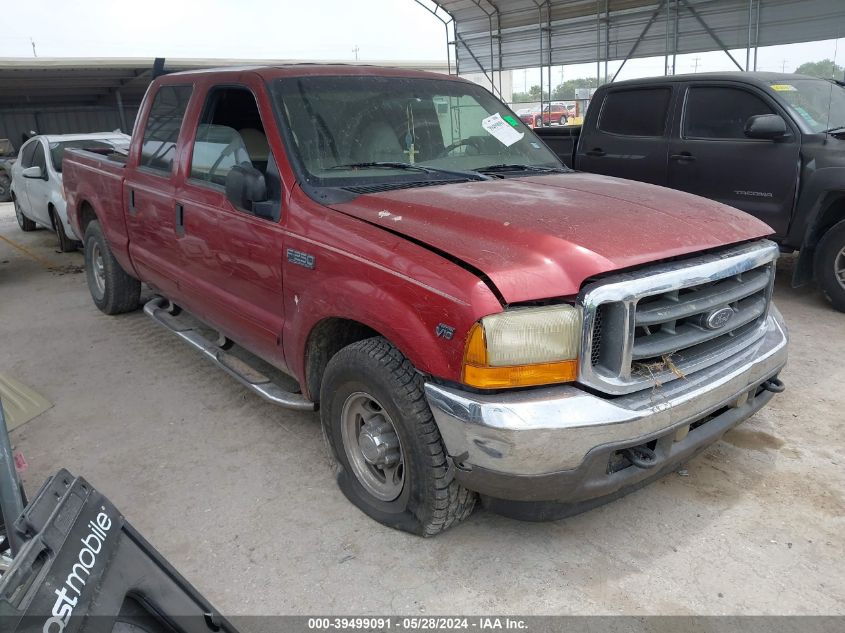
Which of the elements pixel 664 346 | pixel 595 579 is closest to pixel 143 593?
pixel 595 579

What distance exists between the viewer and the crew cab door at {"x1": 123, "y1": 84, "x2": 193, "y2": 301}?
425 cm

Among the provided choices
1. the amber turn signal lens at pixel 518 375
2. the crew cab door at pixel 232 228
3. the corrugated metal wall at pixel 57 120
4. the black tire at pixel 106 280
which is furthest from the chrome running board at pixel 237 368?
the corrugated metal wall at pixel 57 120

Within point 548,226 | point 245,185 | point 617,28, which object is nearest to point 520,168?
point 548,226

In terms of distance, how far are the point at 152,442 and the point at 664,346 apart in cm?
288

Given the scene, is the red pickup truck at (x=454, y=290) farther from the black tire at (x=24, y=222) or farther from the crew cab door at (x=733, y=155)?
the black tire at (x=24, y=222)

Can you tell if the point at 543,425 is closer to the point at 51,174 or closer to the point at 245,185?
the point at 245,185

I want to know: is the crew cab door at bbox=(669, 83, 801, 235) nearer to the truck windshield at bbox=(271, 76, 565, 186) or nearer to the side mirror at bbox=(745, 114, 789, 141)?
the side mirror at bbox=(745, 114, 789, 141)

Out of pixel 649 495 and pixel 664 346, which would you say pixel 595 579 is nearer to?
pixel 649 495

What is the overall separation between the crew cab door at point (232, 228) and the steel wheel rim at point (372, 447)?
641 mm

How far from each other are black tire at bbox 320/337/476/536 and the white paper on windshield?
181 cm

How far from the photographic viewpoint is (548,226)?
8.59 ft

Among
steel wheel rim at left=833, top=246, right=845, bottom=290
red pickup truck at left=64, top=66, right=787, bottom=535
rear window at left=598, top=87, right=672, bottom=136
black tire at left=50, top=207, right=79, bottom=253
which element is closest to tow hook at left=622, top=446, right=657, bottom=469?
red pickup truck at left=64, top=66, right=787, bottom=535

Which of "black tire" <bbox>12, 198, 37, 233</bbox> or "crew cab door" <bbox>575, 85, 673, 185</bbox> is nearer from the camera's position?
"crew cab door" <bbox>575, 85, 673, 185</bbox>

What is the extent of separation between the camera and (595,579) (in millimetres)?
2631
